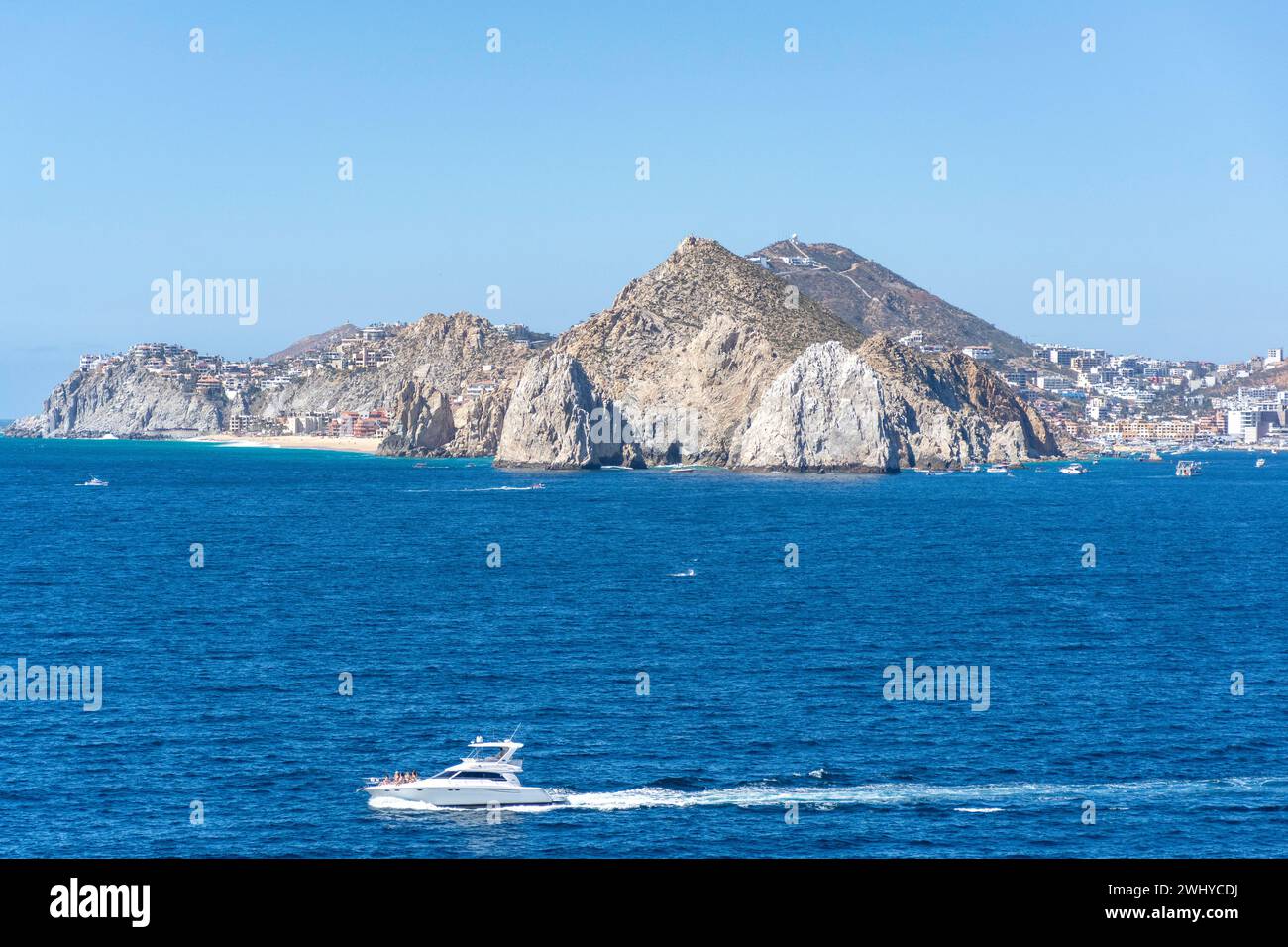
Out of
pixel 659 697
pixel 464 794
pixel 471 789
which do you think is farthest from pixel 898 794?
pixel 659 697

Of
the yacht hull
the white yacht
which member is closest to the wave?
the yacht hull

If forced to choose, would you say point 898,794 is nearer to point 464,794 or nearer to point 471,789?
point 471,789

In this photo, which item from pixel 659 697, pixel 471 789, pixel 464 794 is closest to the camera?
pixel 471 789

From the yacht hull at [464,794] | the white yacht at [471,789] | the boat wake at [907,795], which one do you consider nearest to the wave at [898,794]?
the boat wake at [907,795]

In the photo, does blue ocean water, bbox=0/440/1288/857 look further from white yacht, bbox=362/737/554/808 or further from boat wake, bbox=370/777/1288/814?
white yacht, bbox=362/737/554/808

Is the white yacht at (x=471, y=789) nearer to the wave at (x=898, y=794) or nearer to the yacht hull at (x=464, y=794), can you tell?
the yacht hull at (x=464, y=794)

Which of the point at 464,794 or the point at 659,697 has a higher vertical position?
the point at 659,697
